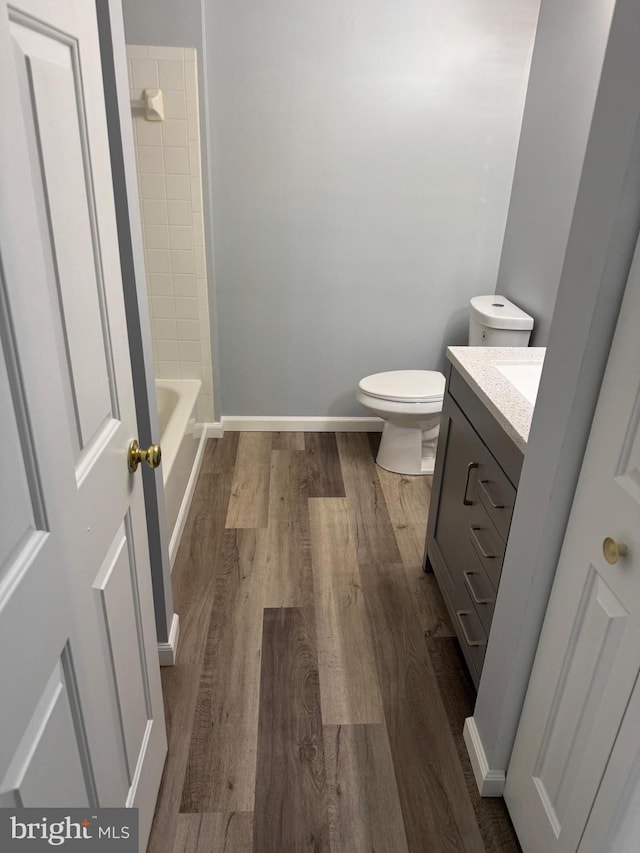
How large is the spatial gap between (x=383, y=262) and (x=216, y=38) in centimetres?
126

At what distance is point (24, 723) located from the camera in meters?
0.72

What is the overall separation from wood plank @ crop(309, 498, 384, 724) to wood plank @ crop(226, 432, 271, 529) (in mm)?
246

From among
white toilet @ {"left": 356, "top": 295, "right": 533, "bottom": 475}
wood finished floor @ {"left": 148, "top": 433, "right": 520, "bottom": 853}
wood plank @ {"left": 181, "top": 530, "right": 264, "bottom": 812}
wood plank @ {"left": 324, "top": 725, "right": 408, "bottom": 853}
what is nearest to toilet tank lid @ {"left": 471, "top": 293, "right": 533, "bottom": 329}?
white toilet @ {"left": 356, "top": 295, "right": 533, "bottom": 475}

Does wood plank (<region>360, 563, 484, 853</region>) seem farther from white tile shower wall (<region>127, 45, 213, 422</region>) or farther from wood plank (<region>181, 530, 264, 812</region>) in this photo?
white tile shower wall (<region>127, 45, 213, 422</region>)

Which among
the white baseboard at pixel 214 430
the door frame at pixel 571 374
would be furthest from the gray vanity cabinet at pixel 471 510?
the white baseboard at pixel 214 430

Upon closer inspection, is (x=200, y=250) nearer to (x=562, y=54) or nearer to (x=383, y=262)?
(x=383, y=262)

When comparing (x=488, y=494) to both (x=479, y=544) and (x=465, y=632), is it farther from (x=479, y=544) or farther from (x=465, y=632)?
(x=465, y=632)

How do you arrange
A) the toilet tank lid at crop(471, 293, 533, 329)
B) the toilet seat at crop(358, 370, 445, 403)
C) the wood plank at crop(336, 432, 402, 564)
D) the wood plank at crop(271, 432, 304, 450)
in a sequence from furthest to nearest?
the wood plank at crop(271, 432, 304, 450)
the toilet seat at crop(358, 370, 445, 403)
the toilet tank lid at crop(471, 293, 533, 329)
the wood plank at crop(336, 432, 402, 564)

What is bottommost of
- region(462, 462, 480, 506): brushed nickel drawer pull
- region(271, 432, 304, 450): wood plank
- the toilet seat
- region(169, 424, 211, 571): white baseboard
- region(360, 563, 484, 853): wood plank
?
region(360, 563, 484, 853): wood plank

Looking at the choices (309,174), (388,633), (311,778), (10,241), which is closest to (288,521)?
(388,633)

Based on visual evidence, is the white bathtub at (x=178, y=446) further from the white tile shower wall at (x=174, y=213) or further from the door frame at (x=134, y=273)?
the door frame at (x=134, y=273)

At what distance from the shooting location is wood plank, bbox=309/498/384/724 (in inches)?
69.0

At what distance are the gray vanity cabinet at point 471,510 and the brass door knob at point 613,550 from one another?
16.1 inches

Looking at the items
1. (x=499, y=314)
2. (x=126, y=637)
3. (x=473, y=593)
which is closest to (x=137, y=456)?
(x=126, y=637)
